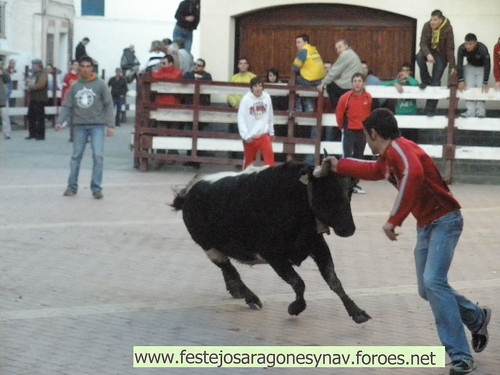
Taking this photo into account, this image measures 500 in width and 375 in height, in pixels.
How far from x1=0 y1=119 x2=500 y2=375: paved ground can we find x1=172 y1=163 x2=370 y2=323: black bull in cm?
37

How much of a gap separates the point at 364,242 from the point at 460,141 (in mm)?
7473

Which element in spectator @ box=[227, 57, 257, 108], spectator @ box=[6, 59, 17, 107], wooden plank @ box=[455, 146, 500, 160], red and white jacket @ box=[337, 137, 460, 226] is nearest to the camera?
red and white jacket @ box=[337, 137, 460, 226]

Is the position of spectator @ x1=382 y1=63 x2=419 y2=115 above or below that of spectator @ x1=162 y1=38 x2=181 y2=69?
below

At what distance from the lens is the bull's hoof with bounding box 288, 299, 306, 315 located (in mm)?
8594

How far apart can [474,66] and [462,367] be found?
42.5ft

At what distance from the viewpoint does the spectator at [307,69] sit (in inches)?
768

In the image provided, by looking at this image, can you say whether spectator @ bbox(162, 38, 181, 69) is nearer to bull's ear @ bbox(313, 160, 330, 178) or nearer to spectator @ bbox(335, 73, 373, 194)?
spectator @ bbox(335, 73, 373, 194)

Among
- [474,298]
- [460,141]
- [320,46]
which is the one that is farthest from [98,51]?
[474,298]

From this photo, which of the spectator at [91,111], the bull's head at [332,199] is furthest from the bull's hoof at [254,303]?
the spectator at [91,111]

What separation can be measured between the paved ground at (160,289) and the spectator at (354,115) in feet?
5.45

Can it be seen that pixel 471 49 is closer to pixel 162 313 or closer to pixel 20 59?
pixel 162 313

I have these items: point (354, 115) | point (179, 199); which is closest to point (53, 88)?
point (354, 115)

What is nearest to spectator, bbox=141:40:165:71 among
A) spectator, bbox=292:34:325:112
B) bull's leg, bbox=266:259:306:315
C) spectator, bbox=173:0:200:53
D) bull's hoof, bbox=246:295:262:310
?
spectator, bbox=173:0:200:53

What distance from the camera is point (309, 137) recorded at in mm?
20000
